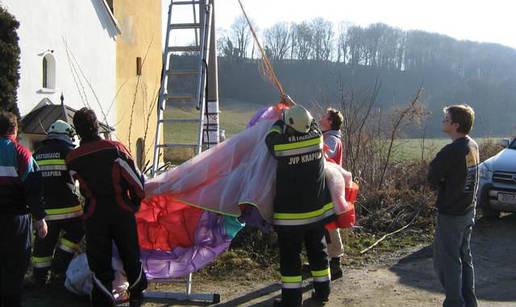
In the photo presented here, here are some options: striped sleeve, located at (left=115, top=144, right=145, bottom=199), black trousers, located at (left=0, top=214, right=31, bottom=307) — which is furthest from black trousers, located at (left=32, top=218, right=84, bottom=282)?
striped sleeve, located at (left=115, top=144, right=145, bottom=199)

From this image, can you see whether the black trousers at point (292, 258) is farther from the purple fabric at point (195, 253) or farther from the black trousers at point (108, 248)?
the black trousers at point (108, 248)

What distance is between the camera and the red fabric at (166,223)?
5.62 meters

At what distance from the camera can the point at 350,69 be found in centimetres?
6631

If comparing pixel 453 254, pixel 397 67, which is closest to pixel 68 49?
pixel 453 254

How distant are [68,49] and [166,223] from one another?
12.1 m

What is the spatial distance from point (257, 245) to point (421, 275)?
6.71 ft

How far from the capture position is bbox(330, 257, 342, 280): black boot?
6.39m

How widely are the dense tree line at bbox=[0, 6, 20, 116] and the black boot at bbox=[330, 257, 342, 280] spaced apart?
29.3 ft

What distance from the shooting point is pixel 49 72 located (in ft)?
50.3

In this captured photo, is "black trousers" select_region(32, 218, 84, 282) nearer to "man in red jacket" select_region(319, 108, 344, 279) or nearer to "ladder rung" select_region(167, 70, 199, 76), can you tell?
"ladder rung" select_region(167, 70, 199, 76)

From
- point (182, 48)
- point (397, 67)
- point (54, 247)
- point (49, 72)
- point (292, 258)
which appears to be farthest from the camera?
point (397, 67)

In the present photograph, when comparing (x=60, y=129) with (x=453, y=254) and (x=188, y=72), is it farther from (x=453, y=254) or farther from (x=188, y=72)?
(x=453, y=254)

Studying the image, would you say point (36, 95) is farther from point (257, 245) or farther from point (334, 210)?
point (334, 210)

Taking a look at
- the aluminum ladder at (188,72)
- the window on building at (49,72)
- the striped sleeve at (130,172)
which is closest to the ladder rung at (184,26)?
the aluminum ladder at (188,72)
